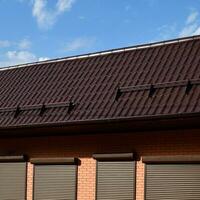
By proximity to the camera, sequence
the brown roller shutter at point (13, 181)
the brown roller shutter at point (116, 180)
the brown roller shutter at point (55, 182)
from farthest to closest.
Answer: the brown roller shutter at point (13, 181) < the brown roller shutter at point (55, 182) < the brown roller shutter at point (116, 180)

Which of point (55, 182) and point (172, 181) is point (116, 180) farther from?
point (55, 182)

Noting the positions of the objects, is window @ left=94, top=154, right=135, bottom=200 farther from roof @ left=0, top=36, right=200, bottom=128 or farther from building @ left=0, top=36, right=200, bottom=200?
roof @ left=0, top=36, right=200, bottom=128

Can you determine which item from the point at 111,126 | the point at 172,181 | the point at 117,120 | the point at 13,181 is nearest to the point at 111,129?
the point at 111,126

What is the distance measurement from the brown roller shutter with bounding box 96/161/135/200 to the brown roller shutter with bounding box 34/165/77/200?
2.81 ft

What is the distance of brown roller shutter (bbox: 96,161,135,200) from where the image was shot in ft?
41.4

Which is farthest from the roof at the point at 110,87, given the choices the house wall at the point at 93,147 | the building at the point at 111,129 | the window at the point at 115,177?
the window at the point at 115,177

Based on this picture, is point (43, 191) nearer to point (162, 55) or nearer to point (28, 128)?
point (28, 128)

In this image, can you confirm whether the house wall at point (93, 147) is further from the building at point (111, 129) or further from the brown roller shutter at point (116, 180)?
the brown roller shutter at point (116, 180)

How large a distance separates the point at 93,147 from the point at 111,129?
2.36 feet

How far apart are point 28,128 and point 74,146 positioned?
1364 millimetres

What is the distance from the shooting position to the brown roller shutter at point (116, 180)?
1262 centimetres

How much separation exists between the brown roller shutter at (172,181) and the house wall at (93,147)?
259 millimetres

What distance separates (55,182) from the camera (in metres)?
14.0

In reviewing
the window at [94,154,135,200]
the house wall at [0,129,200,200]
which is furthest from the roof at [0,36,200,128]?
the window at [94,154,135,200]
